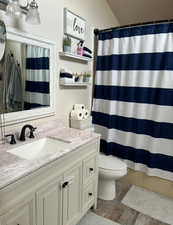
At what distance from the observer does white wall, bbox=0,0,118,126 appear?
1.67 meters

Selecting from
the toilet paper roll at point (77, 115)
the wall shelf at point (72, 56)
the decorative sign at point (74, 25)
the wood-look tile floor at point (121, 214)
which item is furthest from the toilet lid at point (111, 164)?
the decorative sign at point (74, 25)

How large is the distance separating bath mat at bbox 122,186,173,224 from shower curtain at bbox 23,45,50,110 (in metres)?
1.49

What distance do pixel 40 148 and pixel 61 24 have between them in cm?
130

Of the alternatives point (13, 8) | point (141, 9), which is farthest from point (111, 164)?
point (141, 9)

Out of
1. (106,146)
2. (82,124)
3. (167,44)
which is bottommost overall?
(106,146)

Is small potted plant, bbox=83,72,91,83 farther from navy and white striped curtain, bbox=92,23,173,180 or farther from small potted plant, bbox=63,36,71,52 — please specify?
small potted plant, bbox=63,36,71,52

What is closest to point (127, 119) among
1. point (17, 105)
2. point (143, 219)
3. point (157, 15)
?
Answer: point (143, 219)

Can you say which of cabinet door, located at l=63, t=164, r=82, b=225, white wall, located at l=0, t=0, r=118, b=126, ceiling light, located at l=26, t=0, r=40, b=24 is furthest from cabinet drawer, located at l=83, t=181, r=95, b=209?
ceiling light, located at l=26, t=0, r=40, b=24

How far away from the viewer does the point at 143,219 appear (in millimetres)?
1812

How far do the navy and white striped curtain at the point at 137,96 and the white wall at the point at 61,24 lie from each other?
0.23m

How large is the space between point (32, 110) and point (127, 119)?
3.93 feet

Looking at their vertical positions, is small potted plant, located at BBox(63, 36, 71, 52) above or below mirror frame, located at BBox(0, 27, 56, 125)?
above

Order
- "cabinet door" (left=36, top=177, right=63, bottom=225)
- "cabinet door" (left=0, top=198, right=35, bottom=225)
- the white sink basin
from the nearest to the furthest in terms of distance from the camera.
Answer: "cabinet door" (left=0, top=198, right=35, bottom=225), "cabinet door" (left=36, top=177, right=63, bottom=225), the white sink basin

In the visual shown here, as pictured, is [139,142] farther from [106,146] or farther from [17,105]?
[17,105]
